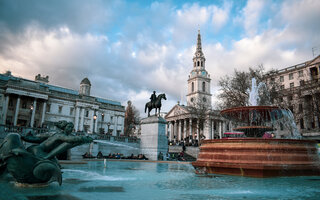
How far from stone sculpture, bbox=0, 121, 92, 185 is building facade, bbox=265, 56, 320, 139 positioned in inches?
1332

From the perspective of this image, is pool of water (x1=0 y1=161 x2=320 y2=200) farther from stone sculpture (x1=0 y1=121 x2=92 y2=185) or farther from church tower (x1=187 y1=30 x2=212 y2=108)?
church tower (x1=187 y1=30 x2=212 y2=108)

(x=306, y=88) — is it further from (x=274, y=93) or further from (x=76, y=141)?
(x=76, y=141)

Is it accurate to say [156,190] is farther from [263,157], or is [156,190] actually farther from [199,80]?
[199,80]

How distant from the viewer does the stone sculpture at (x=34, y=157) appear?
3.98m

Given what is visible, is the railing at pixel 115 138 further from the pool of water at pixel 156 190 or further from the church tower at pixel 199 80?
the church tower at pixel 199 80

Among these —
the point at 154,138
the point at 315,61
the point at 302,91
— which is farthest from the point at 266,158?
the point at 315,61

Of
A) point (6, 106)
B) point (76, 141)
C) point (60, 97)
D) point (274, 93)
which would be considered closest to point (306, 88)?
point (274, 93)

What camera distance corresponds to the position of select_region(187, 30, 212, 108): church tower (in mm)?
83875

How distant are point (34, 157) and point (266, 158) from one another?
702cm

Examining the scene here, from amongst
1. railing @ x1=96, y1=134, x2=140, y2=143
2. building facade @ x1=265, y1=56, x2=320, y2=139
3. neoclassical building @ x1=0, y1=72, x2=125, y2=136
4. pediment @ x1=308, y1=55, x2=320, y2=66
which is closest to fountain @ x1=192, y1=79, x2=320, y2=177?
railing @ x1=96, y1=134, x2=140, y2=143

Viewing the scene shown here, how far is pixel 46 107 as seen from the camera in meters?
52.5

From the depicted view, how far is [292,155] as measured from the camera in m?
7.91

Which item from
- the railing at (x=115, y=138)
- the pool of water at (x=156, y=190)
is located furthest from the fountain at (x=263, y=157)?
the railing at (x=115, y=138)

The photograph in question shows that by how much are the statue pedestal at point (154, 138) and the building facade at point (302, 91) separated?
19.9m
